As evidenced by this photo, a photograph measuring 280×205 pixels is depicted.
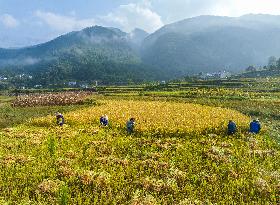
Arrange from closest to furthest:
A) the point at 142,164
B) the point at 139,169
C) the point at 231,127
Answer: the point at 139,169 < the point at 142,164 < the point at 231,127

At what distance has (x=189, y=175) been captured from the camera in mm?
25969

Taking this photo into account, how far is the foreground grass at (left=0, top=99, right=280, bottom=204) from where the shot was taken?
2219 cm

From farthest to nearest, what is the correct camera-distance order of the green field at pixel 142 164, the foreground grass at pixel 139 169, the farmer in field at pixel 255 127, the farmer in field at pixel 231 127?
the farmer in field at pixel 255 127 → the farmer in field at pixel 231 127 → the green field at pixel 142 164 → the foreground grass at pixel 139 169

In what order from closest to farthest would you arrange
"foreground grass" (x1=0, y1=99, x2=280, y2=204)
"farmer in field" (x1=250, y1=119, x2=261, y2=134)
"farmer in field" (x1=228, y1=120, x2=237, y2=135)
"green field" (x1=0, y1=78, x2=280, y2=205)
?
"foreground grass" (x1=0, y1=99, x2=280, y2=204)
"green field" (x1=0, y1=78, x2=280, y2=205)
"farmer in field" (x1=228, y1=120, x2=237, y2=135)
"farmer in field" (x1=250, y1=119, x2=261, y2=134)

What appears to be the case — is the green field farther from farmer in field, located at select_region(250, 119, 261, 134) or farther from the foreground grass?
farmer in field, located at select_region(250, 119, 261, 134)

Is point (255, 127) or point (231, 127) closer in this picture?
point (231, 127)

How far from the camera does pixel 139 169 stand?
1077 inches

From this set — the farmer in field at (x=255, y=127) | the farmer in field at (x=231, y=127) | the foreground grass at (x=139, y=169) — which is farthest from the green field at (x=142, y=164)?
the farmer in field at (x=255, y=127)

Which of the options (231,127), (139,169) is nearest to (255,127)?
(231,127)

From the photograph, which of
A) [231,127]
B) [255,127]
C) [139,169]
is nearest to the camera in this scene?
[139,169]

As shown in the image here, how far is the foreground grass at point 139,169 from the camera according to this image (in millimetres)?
22188

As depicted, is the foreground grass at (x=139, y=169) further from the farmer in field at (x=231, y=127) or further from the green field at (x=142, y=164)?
the farmer in field at (x=231, y=127)

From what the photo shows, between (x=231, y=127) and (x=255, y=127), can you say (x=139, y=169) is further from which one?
(x=255, y=127)

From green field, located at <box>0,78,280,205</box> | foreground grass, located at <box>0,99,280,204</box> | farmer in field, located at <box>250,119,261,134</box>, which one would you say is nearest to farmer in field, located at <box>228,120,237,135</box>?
green field, located at <box>0,78,280,205</box>
